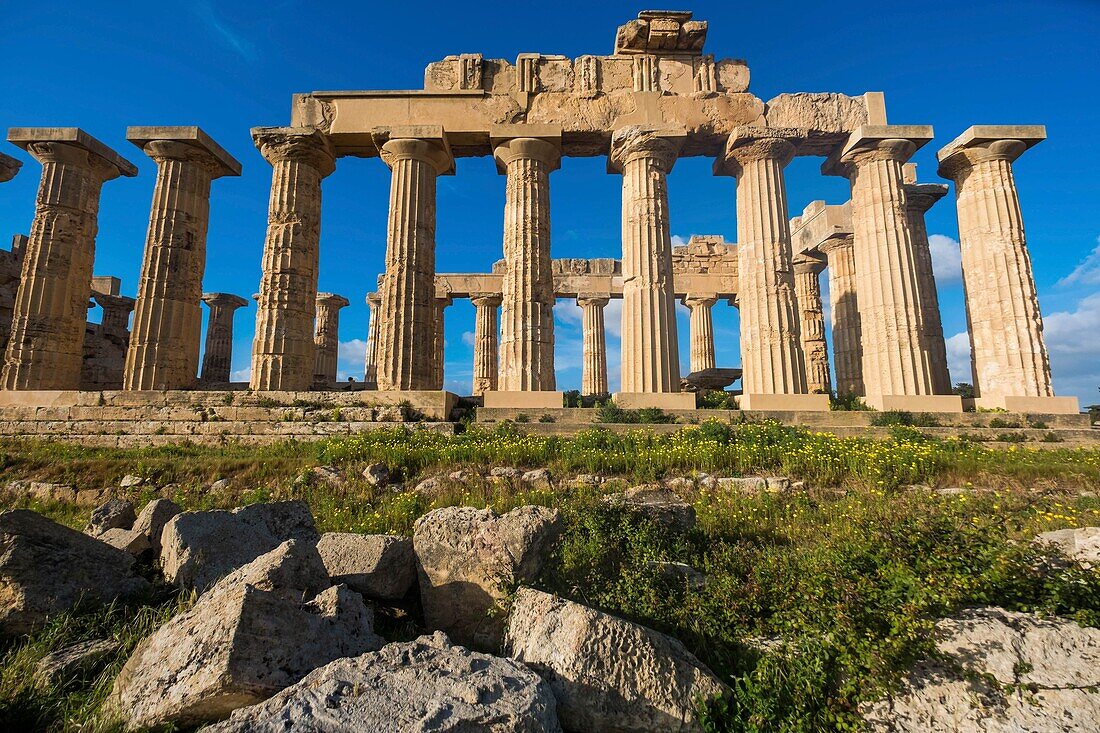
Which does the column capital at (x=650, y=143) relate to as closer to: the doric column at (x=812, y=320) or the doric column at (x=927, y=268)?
the doric column at (x=927, y=268)

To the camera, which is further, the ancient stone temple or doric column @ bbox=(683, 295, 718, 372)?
doric column @ bbox=(683, 295, 718, 372)

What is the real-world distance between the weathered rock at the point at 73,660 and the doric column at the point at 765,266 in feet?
43.4

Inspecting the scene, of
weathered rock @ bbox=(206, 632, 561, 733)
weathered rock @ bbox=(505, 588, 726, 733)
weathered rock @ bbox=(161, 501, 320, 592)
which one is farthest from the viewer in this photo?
weathered rock @ bbox=(161, 501, 320, 592)

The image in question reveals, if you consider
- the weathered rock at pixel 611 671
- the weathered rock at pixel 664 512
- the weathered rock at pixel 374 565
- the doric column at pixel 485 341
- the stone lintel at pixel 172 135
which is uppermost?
the stone lintel at pixel 172 135

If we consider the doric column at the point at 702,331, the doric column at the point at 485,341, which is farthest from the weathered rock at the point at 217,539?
the doric column at the point at 702,331

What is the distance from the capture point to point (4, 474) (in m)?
9.85

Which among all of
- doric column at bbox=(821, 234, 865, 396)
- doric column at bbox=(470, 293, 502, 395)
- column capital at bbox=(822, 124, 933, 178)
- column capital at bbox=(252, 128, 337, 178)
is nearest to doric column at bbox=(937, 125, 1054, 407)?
column capital at bbox=(822, 124, 933, 178)

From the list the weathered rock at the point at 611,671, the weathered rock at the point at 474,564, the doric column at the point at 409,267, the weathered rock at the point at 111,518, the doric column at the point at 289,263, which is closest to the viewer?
the weathered rock at the point at 611,671

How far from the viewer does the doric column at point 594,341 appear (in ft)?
85.5

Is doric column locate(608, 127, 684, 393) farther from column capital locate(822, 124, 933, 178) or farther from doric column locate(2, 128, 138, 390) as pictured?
doric column locate(2, 128, 138, 390)

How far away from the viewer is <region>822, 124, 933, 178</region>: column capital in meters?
14.6

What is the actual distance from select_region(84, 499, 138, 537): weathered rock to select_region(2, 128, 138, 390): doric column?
43.8 feet

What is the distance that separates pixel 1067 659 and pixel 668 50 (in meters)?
17.1

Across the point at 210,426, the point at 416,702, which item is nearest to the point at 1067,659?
the point at 416,702
